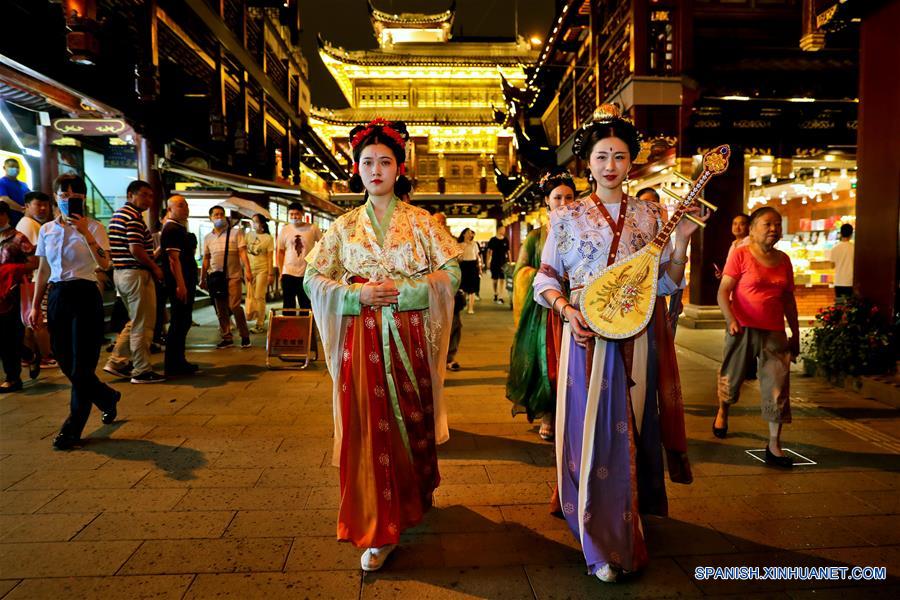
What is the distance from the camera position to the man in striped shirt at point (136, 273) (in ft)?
17.6

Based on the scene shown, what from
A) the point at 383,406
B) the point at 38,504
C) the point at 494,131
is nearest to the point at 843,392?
the point at 383,406

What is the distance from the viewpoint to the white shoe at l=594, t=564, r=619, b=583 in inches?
87.2

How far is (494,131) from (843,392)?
32.8m

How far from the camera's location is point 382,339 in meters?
2.46

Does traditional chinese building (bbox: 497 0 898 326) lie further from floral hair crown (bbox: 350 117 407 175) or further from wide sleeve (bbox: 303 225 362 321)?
wide sleeve (bbox: 303 225 362 321)

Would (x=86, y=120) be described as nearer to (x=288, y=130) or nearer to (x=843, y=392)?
(x=843, y=392)

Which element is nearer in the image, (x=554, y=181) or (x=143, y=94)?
(x=554, y=181)

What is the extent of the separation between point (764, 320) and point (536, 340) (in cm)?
153

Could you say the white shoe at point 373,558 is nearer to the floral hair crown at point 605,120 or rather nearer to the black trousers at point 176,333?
the floral hair crown at point 605,120

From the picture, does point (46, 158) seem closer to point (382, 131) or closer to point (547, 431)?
point (382, 131)

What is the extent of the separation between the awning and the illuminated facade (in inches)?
751

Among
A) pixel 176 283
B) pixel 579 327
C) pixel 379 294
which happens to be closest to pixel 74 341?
pixel 176 283

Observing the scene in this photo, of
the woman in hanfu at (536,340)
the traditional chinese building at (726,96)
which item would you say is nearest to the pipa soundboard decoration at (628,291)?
the woman in hanfu at (536,340)

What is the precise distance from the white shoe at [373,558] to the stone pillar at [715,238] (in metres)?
8.40
